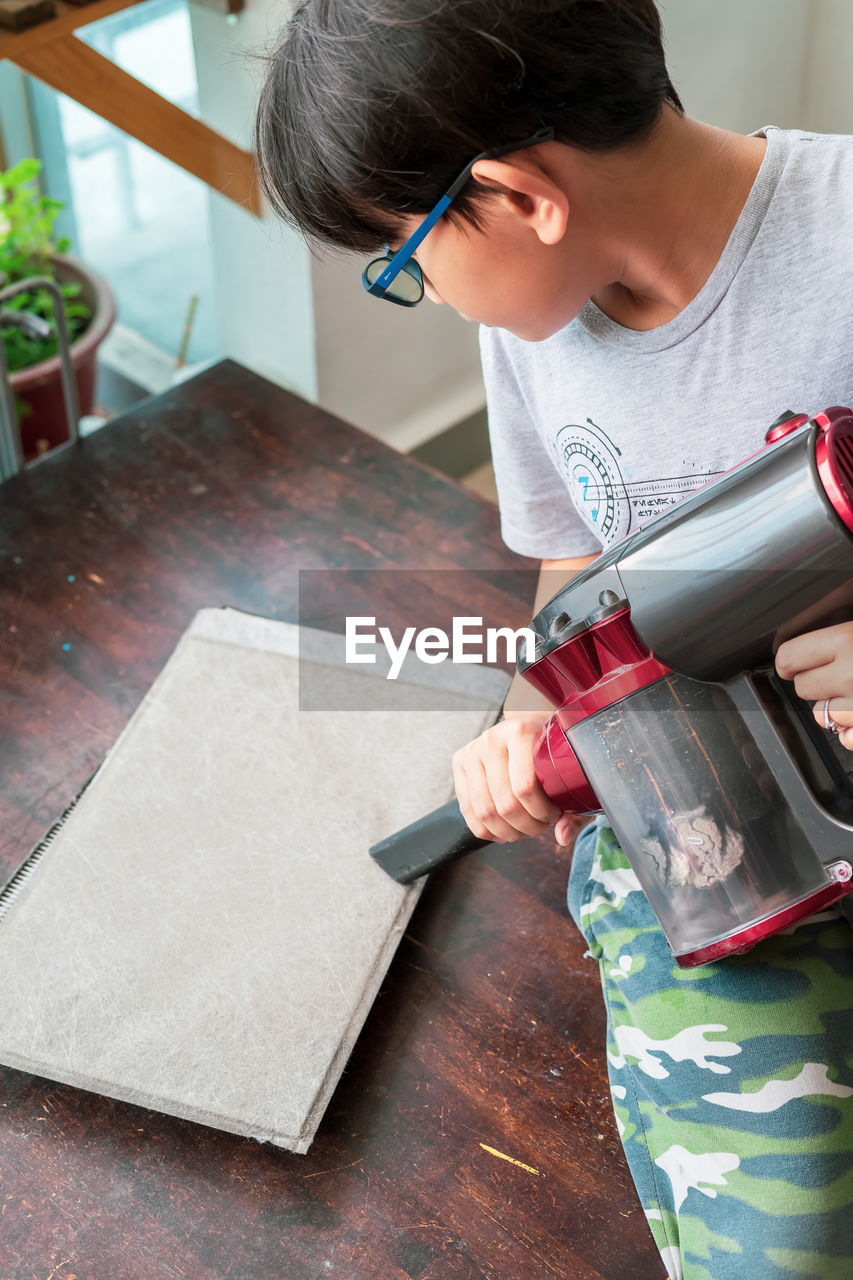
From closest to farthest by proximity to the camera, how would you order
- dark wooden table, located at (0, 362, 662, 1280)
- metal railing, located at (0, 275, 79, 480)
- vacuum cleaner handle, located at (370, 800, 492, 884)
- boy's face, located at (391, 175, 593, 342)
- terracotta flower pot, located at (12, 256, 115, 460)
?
boy's face, located at (391, 175, 593, 342) < dark wooden table, located at (0, 362, 662, 1280) < vacuum cleaner handle, located at (370, 800, 492, 884) < metal railing, located at (0, 275, 79, 480) < terracotta flower pot, located at (12, 256, 115, 460)

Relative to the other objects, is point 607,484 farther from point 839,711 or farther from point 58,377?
point 58,377

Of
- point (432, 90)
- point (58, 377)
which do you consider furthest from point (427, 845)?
point (58, 377)

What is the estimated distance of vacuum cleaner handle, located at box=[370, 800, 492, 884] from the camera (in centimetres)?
89

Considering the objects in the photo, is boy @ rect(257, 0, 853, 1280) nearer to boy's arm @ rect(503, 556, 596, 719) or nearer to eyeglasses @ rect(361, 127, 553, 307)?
eyeglasses @ rect(361, 127, 553, 307)

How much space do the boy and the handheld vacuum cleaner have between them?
0.04 meters

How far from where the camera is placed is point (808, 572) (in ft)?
2.00

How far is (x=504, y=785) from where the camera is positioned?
0.82 m

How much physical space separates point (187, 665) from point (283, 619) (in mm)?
131

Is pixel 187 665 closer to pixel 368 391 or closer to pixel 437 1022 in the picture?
pixel 437 1022

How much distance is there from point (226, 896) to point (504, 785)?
28 cm

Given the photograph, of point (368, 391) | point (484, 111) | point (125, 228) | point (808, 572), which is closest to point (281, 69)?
point (484, 111)

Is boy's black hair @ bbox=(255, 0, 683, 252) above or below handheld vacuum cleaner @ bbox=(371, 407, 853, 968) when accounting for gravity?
above

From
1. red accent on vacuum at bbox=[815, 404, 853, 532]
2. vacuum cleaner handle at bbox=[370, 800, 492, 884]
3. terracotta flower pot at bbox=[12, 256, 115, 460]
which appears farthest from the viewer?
terracotta flower pot at bbox=[12, 256, 115, 460]

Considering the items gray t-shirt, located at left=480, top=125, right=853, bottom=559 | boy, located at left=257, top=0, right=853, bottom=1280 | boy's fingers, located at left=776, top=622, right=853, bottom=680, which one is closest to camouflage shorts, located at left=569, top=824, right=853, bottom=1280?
boy, located at left=257, top=0, right=853, bottom=1280
